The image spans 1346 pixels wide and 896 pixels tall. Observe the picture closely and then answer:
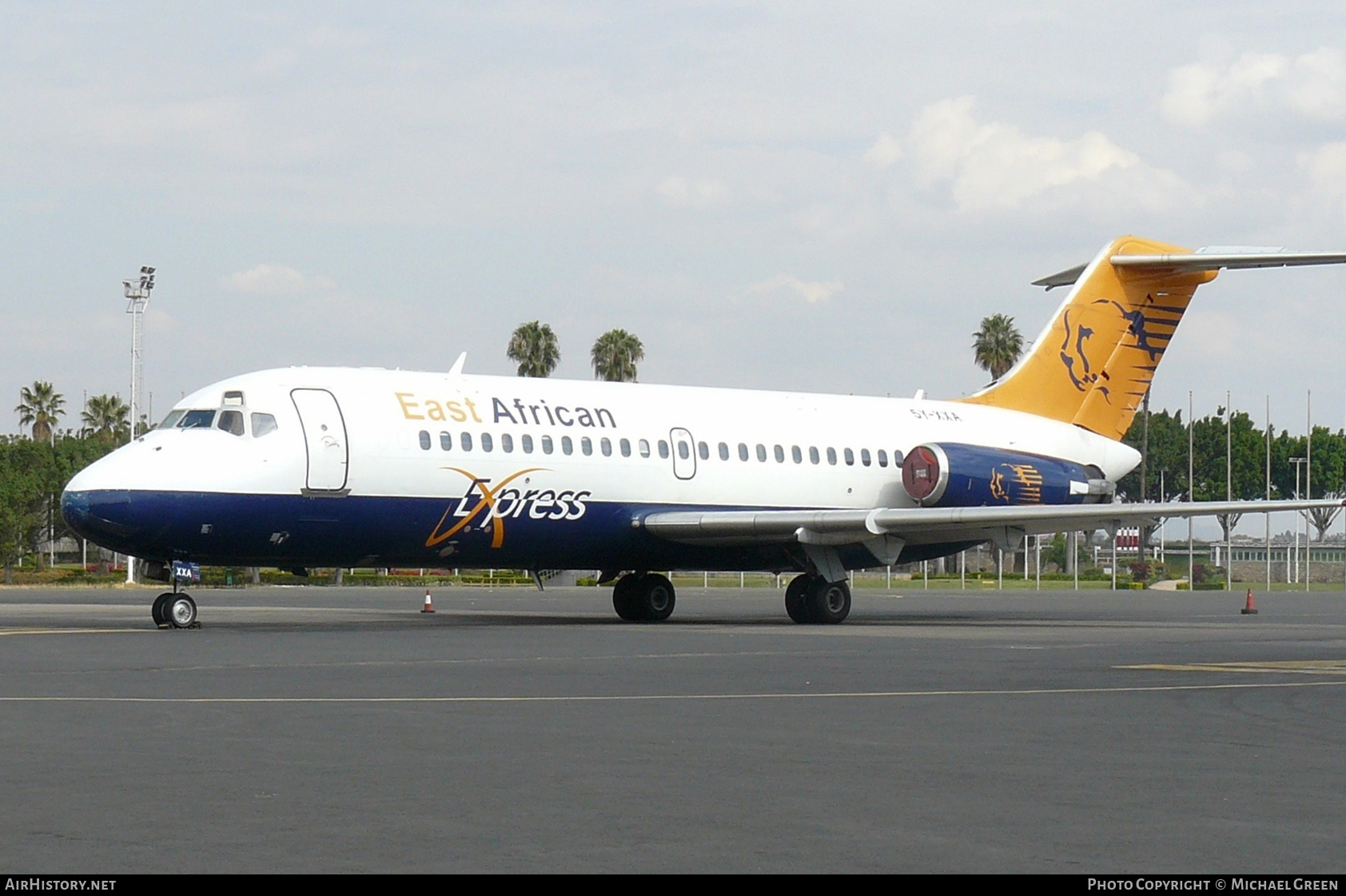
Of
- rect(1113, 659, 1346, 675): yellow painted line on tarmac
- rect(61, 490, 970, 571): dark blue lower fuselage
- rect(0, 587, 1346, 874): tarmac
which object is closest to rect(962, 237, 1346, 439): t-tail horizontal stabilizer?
rect(61, 490, 970, 571): dark blue lower fuselage

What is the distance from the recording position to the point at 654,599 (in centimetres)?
3366

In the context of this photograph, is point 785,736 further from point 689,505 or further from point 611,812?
point 689,505

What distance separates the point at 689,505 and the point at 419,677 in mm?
14649

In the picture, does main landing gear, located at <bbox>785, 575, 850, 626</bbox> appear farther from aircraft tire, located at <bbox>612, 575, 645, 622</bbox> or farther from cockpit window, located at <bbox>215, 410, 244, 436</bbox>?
cockpit window, located at <bbox>215, 410, 244, 436</bbox>

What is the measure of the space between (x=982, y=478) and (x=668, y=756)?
80.0 ft

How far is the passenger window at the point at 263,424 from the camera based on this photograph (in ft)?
89.2

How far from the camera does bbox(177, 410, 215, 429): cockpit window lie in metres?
27.2

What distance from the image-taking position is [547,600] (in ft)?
159

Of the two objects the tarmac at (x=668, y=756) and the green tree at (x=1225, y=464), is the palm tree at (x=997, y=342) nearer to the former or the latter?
the green tree at (x=1225, y=464)

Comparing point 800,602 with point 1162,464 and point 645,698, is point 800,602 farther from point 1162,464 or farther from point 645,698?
point 1162,464

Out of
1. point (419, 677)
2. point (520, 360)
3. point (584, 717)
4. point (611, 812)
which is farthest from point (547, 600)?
point (520, 360)

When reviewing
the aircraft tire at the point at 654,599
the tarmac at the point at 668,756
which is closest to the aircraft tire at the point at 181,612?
the tarmac at the point at 668,756

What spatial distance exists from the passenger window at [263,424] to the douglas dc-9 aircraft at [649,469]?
0.12 ft

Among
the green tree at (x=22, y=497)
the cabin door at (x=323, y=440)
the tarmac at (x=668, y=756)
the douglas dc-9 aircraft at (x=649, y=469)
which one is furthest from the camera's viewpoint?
the green tree at (x=22, y=497)
